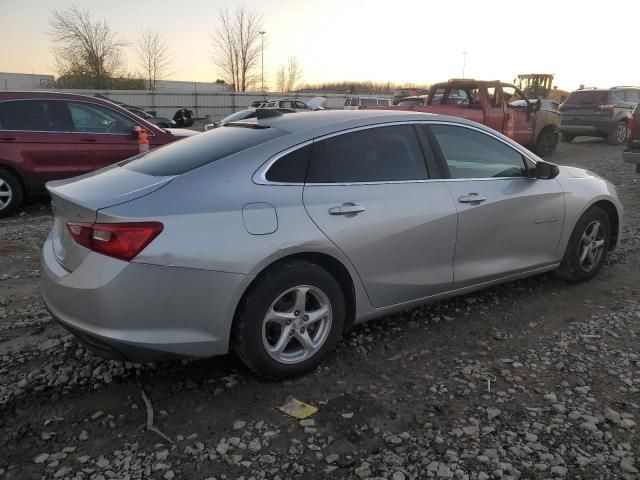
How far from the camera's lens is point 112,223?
263cm

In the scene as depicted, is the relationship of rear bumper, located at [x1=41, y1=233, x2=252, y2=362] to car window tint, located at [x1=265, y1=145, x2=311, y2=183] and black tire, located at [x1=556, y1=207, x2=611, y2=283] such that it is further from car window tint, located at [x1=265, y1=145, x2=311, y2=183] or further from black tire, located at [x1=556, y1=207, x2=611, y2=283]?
black tire, located at [x1=556, y1=207, x2=611, y2=283]

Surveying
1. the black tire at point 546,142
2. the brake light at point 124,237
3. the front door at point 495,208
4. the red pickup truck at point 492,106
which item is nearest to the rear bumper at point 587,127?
the black tire at point 546,142

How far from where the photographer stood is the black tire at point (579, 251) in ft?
15.1

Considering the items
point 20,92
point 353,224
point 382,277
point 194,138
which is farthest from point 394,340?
point 20,92

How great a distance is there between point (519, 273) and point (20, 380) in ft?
11.4

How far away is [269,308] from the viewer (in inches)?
115

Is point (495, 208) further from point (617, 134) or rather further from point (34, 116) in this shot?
point (617, 134)

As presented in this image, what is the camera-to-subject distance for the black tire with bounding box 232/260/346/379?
2.87 metres

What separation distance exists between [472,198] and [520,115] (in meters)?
9.88

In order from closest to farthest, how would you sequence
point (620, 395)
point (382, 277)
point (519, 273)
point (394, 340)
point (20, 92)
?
point (620, 395) < point (382, 277) < point (394, 340) < point (519, 273) < point (20, 92)

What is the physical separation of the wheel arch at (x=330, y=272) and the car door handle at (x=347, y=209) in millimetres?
258

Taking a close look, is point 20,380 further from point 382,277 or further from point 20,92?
point 20,92

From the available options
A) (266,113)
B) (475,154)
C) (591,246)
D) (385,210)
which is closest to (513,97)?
(591,246)

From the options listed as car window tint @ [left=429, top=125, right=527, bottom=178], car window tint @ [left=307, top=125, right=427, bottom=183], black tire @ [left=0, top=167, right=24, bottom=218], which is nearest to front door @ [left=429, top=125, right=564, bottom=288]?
car window tint @ [left=429, top=125, right=527, bottom=178]
